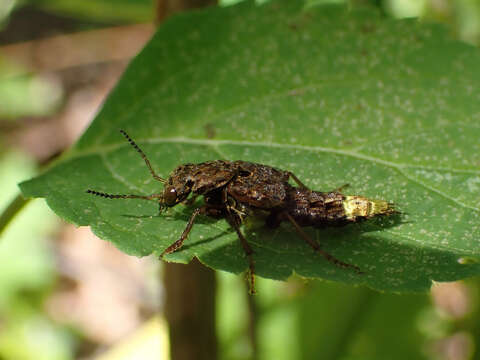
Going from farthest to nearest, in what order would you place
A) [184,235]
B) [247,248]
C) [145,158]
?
Result: [145,158], [184,235], [247,248]

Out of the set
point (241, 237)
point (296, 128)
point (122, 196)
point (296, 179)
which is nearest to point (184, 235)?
point (241, 237)

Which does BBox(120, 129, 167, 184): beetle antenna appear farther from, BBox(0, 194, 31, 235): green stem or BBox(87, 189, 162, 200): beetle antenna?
BBox(0, 194, 31, 235): green stem

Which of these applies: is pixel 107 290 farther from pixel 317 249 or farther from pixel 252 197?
pixel 317 249

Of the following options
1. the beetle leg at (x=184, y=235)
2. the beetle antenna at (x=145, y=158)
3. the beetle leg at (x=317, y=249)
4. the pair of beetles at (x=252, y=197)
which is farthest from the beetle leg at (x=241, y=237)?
the beetle antenna at (x=145, y=158)

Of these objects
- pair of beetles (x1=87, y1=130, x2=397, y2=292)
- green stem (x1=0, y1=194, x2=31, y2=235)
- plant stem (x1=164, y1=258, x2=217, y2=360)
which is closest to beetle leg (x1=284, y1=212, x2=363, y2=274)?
pair of beetles (x1=87, y1=130, x2=397, y2=292)

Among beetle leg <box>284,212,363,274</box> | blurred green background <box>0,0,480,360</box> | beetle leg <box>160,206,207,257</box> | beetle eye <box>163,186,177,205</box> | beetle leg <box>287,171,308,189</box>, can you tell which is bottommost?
blurred green background <box>0,0,480,360</box>

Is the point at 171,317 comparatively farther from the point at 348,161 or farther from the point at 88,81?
the point at 88,81
